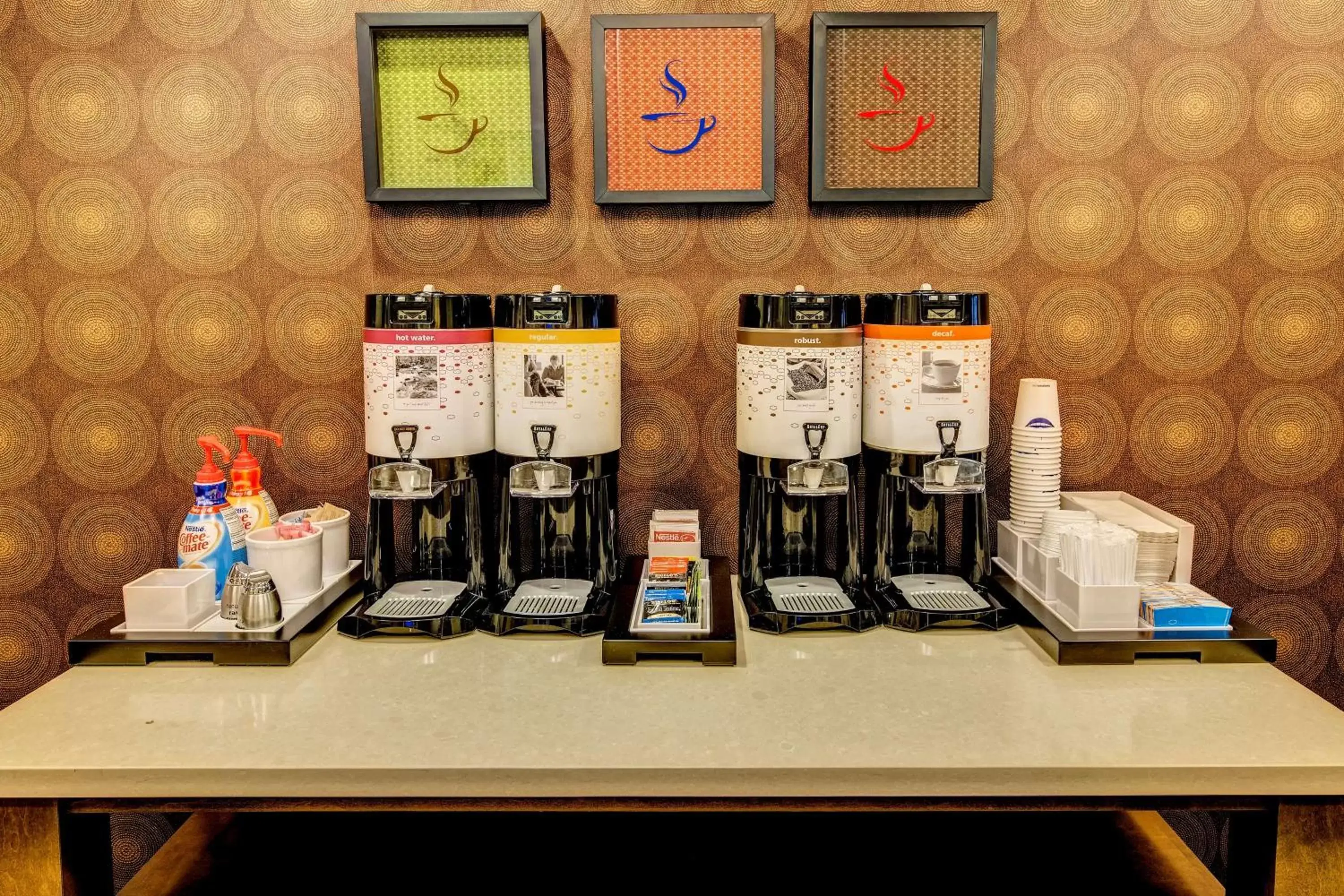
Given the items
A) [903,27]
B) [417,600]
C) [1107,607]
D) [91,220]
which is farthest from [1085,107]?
[91,220]

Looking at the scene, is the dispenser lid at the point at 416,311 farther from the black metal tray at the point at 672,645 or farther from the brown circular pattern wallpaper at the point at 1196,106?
the brown circular pattern wallpaper at the point at 1196,106

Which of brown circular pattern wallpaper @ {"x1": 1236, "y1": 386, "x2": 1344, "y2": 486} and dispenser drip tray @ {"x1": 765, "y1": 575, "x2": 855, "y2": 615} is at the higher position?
brown circular pattern wallpaper @ {"x1": 1236, "y1": 386, "x2": 1344, "y2": 486}

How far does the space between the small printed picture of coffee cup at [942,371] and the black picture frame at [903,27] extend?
39 centimetres

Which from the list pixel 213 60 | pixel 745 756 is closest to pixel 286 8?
pixel 213 60

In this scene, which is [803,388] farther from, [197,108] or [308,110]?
[197,108]

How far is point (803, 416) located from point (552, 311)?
0.45m

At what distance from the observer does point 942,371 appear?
5.20 ft

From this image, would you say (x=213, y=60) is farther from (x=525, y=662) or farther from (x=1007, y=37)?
(x=1007, y=37)

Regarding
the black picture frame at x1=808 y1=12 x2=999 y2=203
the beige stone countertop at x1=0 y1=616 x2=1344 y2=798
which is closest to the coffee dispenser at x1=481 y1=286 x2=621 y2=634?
the beige stone countertop at x1=0 y1=616 x2=1344 y2=798

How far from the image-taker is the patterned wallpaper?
1811 millimetres

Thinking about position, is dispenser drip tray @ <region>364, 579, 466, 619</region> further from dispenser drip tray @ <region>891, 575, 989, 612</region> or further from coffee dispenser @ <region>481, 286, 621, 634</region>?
dispenser drip tray @ <region>891, 575, 989, 612</region>

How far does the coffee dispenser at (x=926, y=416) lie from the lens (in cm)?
158

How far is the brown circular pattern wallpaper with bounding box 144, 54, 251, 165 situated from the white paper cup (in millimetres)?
1582

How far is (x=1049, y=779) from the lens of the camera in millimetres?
1108
